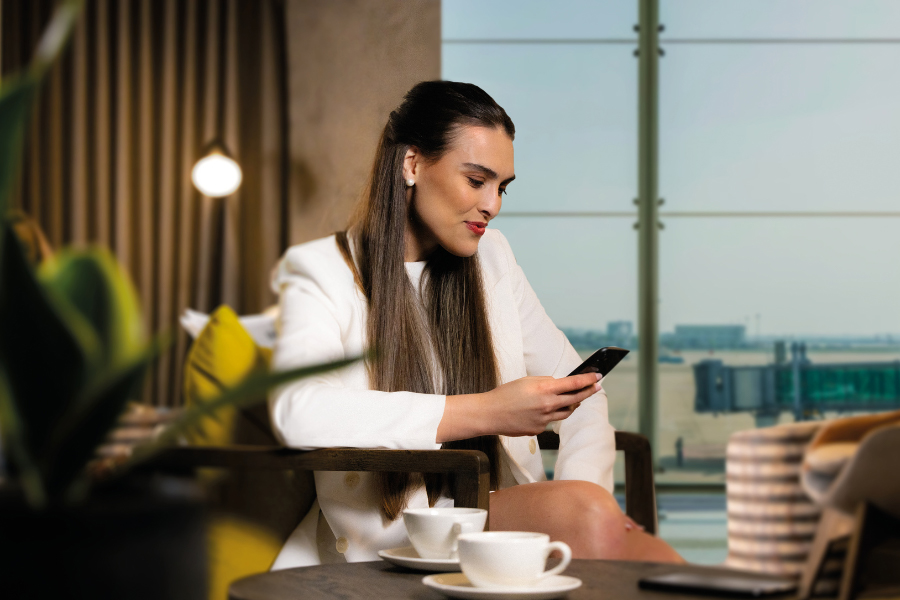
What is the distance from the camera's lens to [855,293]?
3967mm

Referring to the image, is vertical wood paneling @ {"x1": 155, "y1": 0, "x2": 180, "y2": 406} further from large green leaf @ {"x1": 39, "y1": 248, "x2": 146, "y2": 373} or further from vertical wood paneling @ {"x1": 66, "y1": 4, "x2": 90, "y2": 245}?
large green leaf @ {"x1": 39, "y1": 248, "x2": 146, "y2": 373}

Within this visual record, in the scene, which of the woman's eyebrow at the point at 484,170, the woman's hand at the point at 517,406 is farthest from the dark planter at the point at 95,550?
the woman's eyebrow at the point at 484,170

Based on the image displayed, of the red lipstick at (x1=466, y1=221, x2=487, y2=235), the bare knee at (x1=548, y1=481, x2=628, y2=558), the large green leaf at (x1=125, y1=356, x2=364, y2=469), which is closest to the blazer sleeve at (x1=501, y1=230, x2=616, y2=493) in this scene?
the red lipstick at (x1=466, y1=221, x2=487, y2=235)

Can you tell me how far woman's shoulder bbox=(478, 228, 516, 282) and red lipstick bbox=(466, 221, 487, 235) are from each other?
3.4 inches

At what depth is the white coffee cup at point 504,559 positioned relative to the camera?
1.90 ft

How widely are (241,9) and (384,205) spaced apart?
2.60m

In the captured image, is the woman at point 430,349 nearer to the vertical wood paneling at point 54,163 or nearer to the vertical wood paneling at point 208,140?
the vertical wood paneling at point 208,140

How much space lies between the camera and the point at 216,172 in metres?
3.33

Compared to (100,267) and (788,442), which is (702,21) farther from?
(100,267)

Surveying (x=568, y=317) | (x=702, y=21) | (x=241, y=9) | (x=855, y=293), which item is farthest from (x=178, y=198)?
(x=855, y=293)

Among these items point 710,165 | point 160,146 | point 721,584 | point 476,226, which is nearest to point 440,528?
point 721,584

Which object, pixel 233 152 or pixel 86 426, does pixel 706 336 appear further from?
pixel 86 426

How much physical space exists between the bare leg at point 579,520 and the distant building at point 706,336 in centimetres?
290

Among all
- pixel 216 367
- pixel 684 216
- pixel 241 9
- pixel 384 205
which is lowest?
pixel 216 367
